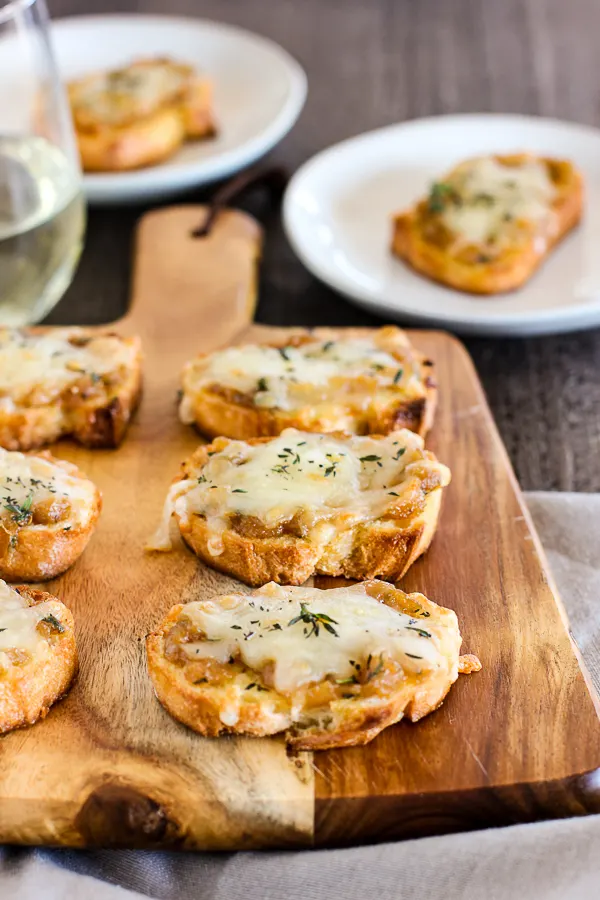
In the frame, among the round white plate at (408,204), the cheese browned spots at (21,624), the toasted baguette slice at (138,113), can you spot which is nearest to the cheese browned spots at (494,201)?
the round white plate at (408,204)

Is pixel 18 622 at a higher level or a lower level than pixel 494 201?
higher

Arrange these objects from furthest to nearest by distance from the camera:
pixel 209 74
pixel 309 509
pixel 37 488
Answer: pixel 209 74 → pixel 37 488 → pixel 309 509

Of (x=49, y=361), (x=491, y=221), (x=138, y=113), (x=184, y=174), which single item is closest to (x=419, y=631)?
(x=49, y=361)

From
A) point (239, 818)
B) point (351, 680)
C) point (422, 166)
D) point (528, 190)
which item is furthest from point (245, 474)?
point (422, 166)

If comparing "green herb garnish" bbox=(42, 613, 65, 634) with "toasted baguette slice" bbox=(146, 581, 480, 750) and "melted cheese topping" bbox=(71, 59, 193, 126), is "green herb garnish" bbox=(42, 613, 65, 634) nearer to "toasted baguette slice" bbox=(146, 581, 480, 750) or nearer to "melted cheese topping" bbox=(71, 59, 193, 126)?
"toasted baguette slice" bbox=(146, 581, 480, 750)

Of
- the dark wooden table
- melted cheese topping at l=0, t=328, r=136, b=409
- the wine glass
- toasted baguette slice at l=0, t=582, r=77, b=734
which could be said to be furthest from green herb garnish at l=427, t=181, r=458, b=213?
toasted baguette slice at l=0, t=582, r=77, b=734

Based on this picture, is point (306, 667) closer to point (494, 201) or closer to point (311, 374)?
point (311, 374)

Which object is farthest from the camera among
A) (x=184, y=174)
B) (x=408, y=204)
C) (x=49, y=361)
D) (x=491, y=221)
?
(x=408, y=204)
